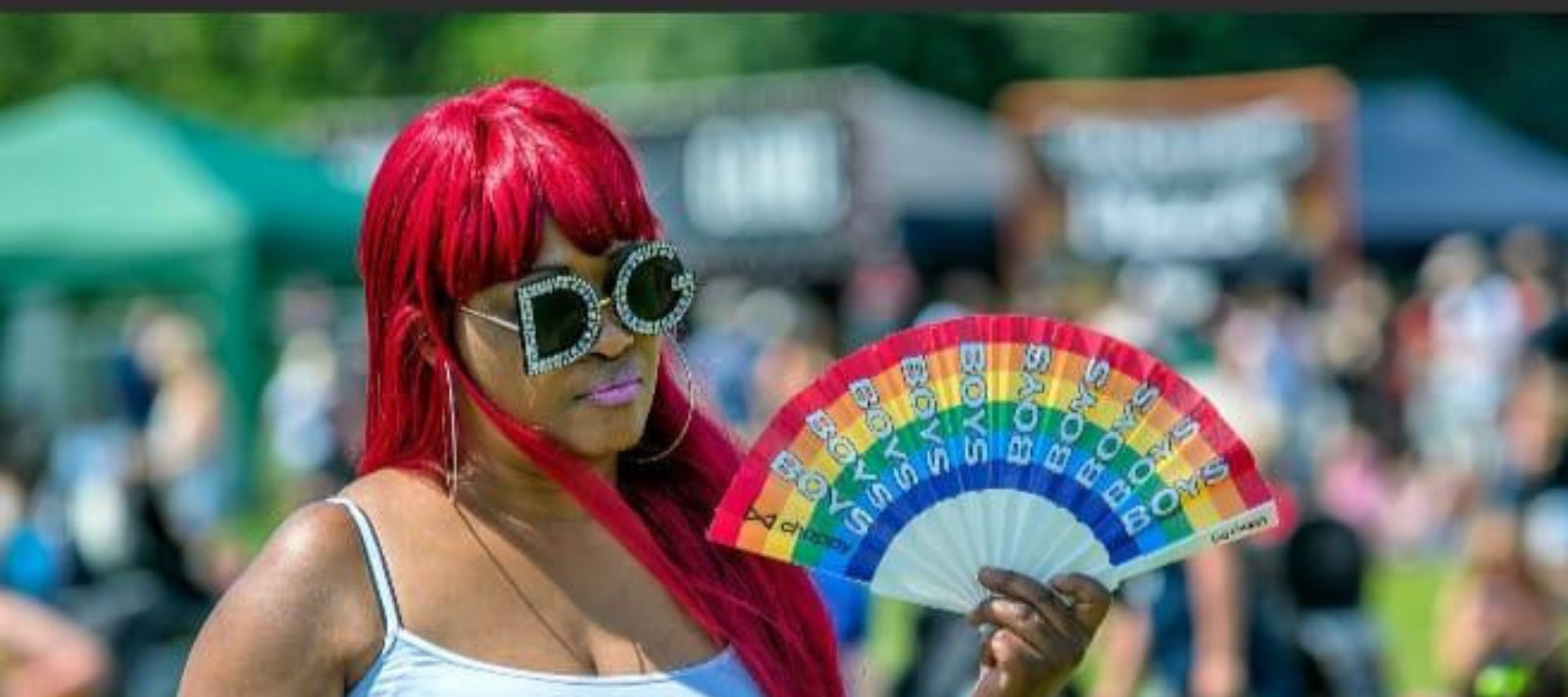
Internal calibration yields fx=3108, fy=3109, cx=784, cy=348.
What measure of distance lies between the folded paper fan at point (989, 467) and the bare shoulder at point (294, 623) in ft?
1.20

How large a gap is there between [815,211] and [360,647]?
20128mm

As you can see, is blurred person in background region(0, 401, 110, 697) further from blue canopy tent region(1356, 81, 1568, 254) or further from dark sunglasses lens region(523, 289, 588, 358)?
blue canopy tent region(1356, 81, 1568, 254)

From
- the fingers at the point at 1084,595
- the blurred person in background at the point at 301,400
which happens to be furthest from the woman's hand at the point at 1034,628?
the blurred person in background at the point at 301,400

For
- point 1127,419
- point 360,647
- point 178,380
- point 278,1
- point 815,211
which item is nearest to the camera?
point 360,647

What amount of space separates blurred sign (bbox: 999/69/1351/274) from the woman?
17.3 meters

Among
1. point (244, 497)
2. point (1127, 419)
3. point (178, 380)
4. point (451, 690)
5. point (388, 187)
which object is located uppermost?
point (388, 187)

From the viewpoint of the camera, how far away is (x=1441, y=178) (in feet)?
90.7

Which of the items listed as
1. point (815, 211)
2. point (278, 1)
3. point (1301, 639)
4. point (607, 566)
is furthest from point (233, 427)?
point (607, 566)

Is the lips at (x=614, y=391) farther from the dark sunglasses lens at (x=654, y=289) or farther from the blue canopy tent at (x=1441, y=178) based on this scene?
the blue canopy tent at (x=1441, y=178)

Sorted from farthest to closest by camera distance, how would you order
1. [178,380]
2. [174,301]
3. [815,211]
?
[174,301] → [815,211] → [178,380]

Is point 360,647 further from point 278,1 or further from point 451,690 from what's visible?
point 278,1

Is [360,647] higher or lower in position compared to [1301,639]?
higher

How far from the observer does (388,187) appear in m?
2.74

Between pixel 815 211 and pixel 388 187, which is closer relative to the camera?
pixel 388 187
